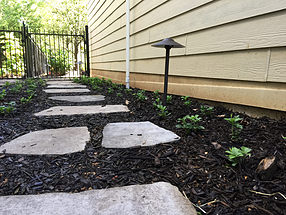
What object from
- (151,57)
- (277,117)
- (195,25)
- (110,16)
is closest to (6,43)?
(110,16)

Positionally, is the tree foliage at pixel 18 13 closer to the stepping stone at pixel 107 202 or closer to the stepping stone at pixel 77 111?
the stepping stone at pixel 77 111


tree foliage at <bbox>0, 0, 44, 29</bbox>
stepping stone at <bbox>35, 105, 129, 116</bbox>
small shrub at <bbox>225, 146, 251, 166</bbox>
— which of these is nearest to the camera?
small shrub at <bbox>225, 146, 251, 166</bbox>

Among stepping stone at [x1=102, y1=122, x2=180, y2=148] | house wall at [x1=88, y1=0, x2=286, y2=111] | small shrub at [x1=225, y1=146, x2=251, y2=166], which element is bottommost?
stepping stone at [x1=102, y1=122, x2=180, y2=148]

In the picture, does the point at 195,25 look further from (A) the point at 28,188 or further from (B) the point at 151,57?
(A) the point at 28,188

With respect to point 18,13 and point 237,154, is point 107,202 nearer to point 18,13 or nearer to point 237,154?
point 237,154

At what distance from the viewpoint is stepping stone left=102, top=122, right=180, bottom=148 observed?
1.33 meters

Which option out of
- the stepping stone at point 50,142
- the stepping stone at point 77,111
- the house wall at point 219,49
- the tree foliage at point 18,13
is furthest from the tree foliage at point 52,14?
the stepping stone at point 50,142

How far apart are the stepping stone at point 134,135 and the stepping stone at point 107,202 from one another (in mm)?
444

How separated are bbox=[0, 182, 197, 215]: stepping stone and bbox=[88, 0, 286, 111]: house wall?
1087 mm

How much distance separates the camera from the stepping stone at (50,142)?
1236mm

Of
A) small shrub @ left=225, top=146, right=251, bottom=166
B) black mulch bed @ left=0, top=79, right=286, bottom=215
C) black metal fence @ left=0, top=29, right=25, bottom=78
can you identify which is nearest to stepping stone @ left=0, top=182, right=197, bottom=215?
black mulch bed @ left=0, top=79, right=286, bottom=215

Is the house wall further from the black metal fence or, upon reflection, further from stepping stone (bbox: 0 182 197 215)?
the black metal fence

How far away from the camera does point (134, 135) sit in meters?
1.45

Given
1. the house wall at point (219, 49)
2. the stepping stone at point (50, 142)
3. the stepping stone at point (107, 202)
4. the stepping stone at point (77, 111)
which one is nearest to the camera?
the stepping stone at point (107, 202)
